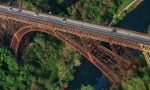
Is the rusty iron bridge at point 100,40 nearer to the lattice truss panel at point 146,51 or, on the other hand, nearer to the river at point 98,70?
the lattice truss panel at point 146,51

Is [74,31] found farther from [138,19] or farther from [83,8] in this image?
[138,19]

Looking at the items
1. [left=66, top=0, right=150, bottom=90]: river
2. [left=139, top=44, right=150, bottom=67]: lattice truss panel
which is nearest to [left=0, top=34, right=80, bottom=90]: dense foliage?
[left=66, top=0, right=150, bottom=90]: river

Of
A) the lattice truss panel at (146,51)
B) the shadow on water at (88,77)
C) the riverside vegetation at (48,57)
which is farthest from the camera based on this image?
the shadow on water at (88,77)

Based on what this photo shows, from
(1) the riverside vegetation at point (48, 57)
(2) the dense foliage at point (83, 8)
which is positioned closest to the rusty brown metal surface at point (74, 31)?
(1) the riverside vegetation at point (48, 57)

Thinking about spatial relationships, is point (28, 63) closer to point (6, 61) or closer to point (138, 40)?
point (6, 61)

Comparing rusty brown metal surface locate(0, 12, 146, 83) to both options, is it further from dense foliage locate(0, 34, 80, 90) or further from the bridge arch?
dense foliage locate(0, 34, 80, 90)

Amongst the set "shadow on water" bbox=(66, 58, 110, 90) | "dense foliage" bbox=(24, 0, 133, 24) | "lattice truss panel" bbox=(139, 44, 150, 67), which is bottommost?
"shadow on water" bbox=(66, 58, 110, 90)
